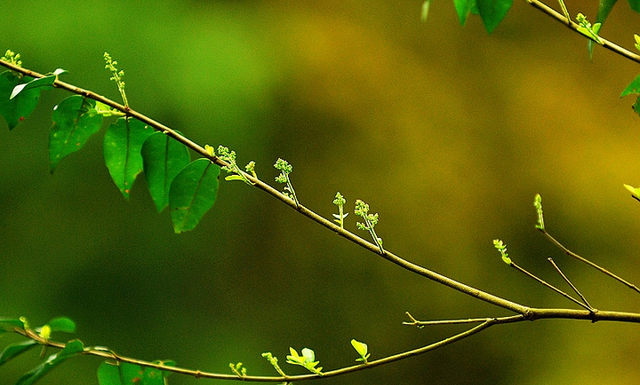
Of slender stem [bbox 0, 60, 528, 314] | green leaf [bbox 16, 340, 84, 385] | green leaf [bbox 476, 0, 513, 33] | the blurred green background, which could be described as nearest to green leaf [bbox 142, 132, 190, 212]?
slender stem [bbox 0, 60, 528, 314]

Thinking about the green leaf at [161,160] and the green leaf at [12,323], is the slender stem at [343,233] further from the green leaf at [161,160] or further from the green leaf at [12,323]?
the green leaf at [12,323]

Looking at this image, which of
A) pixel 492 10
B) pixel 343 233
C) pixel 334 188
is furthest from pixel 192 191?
pixel 334 188

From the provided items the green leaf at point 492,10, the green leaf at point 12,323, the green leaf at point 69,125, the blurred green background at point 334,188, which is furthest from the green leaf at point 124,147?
the blurred green background at point 334,188

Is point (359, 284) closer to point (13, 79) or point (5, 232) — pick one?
point (5, 232)

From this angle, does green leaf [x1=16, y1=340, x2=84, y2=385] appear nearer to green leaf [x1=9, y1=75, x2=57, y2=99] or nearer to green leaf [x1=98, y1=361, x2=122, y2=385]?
green leaf [x1=98, y1=361, x2=122, y2=385]

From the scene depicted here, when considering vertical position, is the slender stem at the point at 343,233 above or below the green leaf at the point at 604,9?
below
